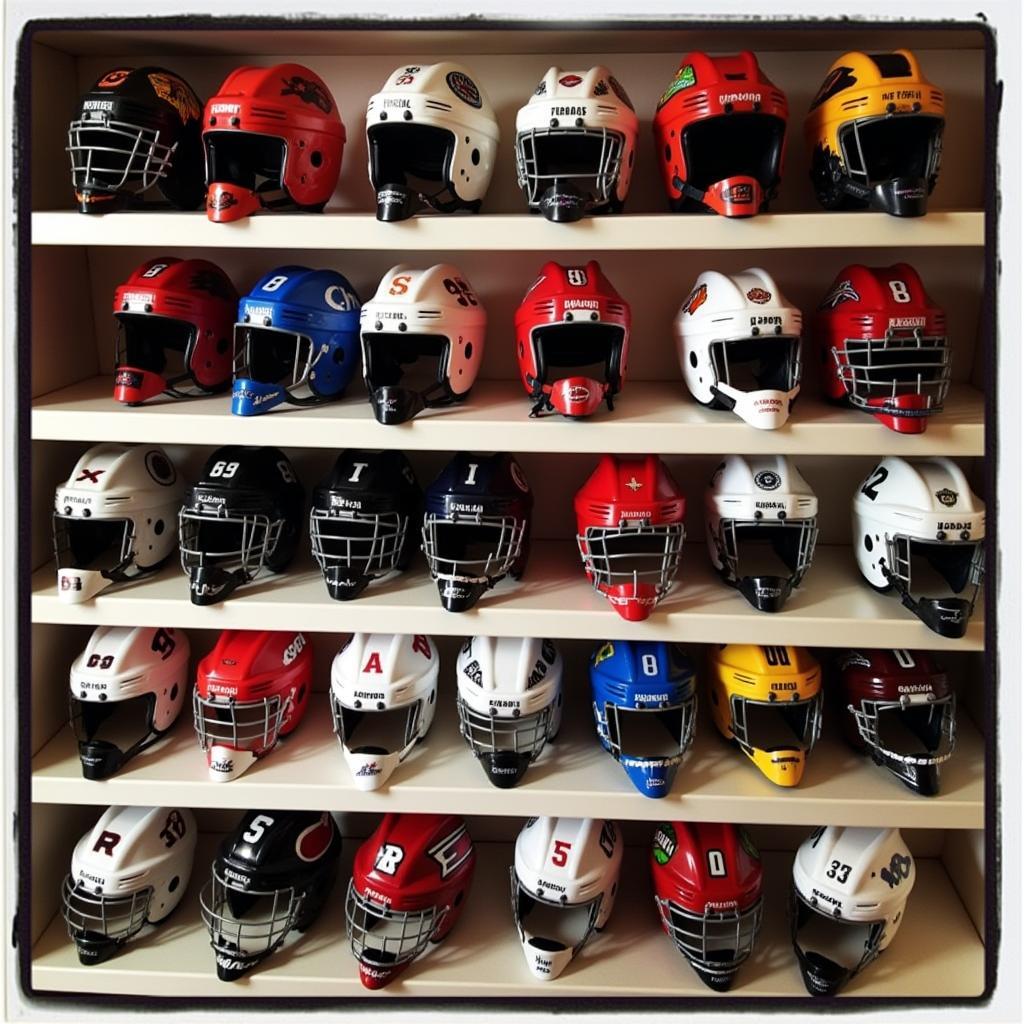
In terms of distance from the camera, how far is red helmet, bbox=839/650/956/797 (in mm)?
1686

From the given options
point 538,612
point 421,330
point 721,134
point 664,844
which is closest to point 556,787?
point 664,844

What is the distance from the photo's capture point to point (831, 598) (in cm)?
171

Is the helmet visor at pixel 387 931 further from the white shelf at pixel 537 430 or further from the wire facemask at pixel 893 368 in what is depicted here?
the wire facemask at pixel 893 368

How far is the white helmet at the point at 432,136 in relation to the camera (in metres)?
1.57

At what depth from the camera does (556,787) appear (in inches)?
67.9

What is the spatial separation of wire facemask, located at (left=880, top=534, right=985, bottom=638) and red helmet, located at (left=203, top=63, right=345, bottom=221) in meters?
1.40

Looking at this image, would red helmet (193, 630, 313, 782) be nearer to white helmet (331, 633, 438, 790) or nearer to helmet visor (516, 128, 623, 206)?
white helmet (331, 633, 438, 790)

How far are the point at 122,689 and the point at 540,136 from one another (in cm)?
147

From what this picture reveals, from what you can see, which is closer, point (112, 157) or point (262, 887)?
point (112, 157)

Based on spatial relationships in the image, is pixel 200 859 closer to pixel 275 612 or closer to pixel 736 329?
pixel 275 612

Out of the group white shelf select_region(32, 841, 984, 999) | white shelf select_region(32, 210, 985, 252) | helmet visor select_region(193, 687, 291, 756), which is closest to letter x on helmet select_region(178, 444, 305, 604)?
helmet visor select_region(193, 687, 291, 756)

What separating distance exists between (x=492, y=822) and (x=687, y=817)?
0.63 metres

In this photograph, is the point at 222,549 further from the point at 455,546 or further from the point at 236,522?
the point at 455,546

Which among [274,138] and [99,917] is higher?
[274,138]
